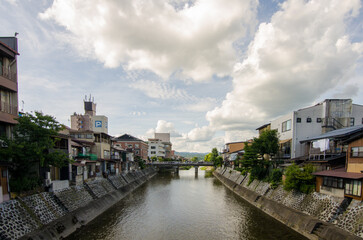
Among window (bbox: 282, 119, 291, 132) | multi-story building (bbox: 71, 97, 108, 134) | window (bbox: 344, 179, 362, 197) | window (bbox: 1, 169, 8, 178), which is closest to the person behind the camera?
window (bbox: 1, 169, 8, 178)

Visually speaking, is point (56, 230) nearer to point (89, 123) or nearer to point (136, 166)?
point (136, 166)

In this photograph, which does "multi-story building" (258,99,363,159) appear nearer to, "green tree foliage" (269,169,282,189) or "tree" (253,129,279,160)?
"tree" (253,129,279,160)

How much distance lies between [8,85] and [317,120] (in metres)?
45.3

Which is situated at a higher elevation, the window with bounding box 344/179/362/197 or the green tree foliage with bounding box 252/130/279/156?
the green tree foliage with bounding box 252/130/279/156

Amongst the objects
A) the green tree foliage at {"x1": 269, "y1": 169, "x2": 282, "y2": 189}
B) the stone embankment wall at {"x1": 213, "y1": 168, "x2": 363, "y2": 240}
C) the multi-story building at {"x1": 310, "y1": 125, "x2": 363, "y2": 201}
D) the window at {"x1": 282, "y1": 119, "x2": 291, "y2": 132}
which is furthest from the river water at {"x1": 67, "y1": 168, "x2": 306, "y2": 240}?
the window at {"x1": 282, "y1": 119, "x2": 291, "y2": 132}

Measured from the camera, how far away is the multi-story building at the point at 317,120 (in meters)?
32.8

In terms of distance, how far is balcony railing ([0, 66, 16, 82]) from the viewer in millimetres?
20230

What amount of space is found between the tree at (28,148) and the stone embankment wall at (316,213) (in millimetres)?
25693

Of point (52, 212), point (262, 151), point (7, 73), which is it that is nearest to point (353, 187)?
point (262, 151)

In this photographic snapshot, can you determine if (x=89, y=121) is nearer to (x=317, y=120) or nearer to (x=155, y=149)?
(x=155, y=149)

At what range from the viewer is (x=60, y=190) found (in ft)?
73.6

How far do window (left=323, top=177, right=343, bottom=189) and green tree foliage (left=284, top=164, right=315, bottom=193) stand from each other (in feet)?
6.81

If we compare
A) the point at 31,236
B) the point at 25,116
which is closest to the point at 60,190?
the point at 31,236

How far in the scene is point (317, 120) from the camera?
3412cm
